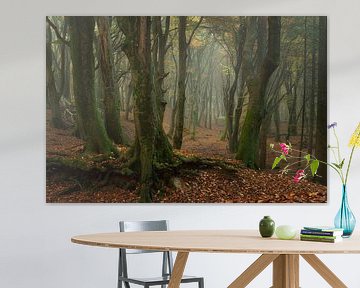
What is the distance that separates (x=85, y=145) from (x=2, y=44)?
106cm

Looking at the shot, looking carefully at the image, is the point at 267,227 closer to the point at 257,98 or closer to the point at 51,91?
the point at 257,98

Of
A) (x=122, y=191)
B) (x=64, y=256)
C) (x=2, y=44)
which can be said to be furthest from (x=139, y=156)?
(x=2, y=44)

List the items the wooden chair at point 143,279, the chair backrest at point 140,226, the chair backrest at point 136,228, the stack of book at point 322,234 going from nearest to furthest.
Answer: the stack of book at point 322,234
the wooden chair at point 143,279
the chair backrest at point 136,228
the chair backrest at point 140,226

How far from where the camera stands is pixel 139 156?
22.6 feet

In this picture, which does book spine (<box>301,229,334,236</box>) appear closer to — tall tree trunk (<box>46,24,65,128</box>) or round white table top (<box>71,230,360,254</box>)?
round white table top (<box>71,230,360,254</box>)

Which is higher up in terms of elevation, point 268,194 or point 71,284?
point 268,194

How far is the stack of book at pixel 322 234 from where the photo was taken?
4.49m

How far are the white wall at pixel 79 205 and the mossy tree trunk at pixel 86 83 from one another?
159mm

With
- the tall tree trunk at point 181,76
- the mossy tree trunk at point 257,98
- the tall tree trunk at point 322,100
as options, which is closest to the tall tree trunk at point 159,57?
the tall tree trunk at point 181,76

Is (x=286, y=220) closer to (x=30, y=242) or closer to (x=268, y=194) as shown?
(x=268, y=194)

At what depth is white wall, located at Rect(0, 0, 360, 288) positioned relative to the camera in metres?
6.85

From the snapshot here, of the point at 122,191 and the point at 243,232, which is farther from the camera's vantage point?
the point at 122,191

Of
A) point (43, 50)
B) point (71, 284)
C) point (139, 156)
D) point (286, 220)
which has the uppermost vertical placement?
point (43, 50)

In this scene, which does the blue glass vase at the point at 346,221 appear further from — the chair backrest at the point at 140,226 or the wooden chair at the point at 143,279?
the chair backrest at the point at 140,226
